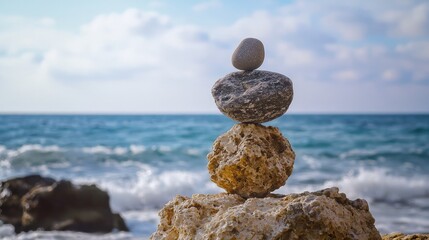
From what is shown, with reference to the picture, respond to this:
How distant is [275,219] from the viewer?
3623mm

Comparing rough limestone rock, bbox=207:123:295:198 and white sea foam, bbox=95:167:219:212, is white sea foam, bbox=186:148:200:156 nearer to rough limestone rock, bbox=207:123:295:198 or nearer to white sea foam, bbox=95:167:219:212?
white sea foam, bbox=95:167:219:212

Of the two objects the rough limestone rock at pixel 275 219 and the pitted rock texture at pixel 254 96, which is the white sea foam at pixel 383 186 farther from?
the rough limestone rock at pixel 275 219

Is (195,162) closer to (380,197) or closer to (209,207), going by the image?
(380,197)

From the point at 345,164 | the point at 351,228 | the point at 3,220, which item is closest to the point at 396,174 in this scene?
the point at 345,164

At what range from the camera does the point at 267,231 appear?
3.59 meters

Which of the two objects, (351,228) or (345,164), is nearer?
(351,228)

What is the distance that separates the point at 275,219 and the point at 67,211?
7.09 m

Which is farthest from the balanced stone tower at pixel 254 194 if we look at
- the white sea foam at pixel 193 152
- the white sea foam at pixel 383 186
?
the white sea foam at pixel 193 152

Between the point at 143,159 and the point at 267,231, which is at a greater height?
the point at 267,231

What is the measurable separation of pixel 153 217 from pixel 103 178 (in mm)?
5372

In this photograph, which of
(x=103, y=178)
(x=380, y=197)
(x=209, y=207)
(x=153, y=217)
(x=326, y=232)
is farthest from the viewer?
(x=103, y=178)

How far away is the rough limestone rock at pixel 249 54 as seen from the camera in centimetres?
445

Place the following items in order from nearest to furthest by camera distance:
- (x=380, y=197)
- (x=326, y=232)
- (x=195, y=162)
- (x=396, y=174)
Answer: (x=326, y=232) → (x=380, y=197) → (x=396, y=174) → (x=195, y=162)

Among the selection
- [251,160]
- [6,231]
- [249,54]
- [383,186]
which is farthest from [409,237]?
[383,186]
